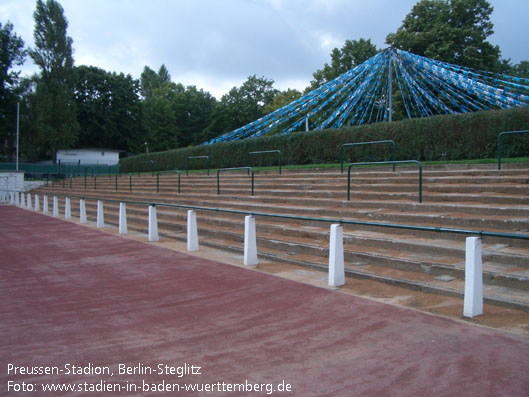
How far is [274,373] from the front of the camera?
12.6 feet

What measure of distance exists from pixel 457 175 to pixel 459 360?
8757 millimetres

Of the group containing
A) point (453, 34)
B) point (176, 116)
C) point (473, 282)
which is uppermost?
point (453, 34)

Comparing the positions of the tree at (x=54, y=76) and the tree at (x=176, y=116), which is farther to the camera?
the tree at (x=176, y=116)

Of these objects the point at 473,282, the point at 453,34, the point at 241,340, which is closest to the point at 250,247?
the point at 241,340

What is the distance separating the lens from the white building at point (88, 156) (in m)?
53.3

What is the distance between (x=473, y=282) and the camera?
5258 millimetres

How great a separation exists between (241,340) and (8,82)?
186 feet

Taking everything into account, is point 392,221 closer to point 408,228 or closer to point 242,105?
point 408,228

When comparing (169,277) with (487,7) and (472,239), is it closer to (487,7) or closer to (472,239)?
(472,239)

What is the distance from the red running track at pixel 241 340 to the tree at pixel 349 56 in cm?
3454

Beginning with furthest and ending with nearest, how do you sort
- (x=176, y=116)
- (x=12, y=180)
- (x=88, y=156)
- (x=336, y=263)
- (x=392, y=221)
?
(x=176, y=116)
(x=88, y=156)
(x=12, y=180)
(x=392, y=221)
(x=336, y=263)

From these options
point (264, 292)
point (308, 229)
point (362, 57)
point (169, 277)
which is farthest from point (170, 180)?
point (362, 57)

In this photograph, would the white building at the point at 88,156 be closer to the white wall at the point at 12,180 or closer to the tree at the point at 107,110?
the tree at the point at 107,110

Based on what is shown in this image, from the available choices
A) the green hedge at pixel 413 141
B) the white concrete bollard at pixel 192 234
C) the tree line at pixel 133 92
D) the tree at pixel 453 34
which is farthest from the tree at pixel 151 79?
the white concrete bollard at pixel 192 234
